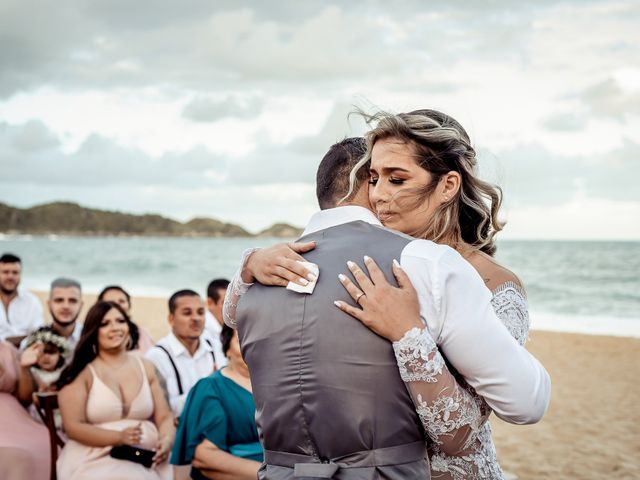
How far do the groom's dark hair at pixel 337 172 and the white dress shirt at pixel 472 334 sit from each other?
17.8 inches

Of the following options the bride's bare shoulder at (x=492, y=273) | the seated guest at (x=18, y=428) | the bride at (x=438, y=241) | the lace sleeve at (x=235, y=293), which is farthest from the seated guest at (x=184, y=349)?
the bride's bare shoulder at (x=492, y=273)

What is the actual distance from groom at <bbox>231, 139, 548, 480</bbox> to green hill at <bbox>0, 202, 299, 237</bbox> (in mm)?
100602

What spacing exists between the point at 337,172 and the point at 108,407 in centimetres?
321

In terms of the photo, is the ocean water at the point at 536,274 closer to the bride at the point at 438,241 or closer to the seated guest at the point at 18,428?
the seated guest at the point at 18,428

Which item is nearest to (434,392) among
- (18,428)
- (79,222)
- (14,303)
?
(18,428)

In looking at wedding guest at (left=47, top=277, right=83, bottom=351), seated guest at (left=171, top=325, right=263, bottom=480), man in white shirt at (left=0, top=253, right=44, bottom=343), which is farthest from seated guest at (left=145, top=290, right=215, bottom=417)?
man in white shirt at (left=0, top=253, right=44, bottom=343)

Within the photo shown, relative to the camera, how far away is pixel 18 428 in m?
5.05

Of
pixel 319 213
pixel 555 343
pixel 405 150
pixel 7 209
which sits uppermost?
pixel 7 209

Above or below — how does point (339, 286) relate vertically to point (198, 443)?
above

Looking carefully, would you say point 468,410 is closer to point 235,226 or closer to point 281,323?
point 281,323

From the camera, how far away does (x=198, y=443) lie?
13.2 ft

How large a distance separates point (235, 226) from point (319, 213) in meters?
100

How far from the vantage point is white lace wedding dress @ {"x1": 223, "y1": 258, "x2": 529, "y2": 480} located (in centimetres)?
170

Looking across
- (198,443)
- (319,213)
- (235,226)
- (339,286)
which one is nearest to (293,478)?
(339,286)
